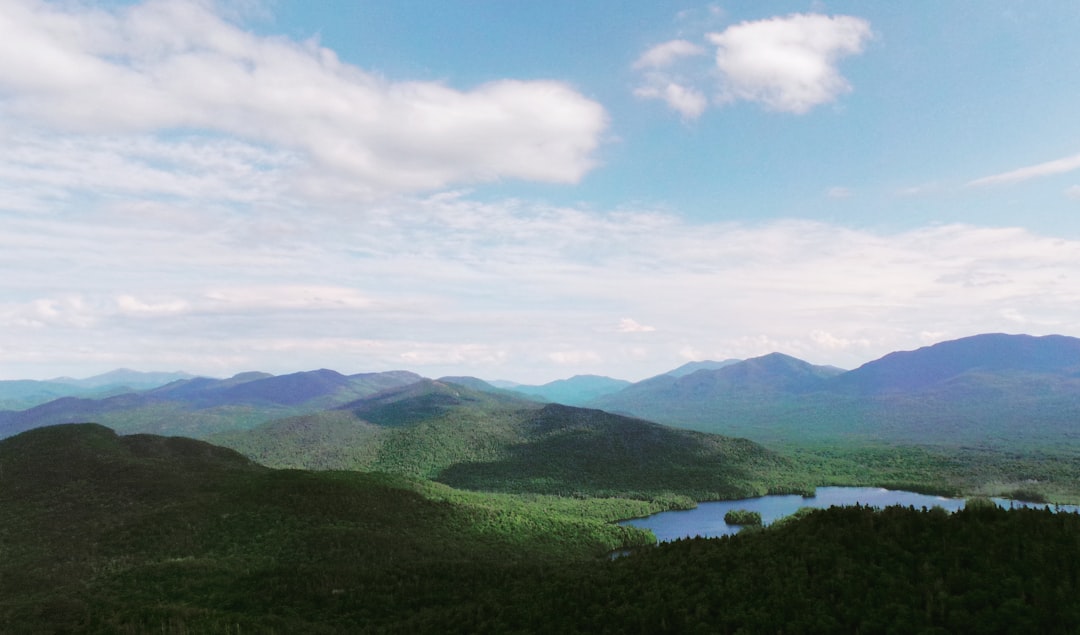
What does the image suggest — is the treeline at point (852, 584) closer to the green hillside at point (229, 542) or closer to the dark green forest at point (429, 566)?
the dark green forest at point (429, 566)

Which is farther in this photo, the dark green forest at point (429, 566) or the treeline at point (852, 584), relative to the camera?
the dark green forest at point (429, 566)

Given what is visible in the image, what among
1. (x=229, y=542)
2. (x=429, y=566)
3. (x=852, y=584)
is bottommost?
(x=229, y=542)

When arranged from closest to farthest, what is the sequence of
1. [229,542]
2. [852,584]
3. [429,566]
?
[852,584]
[429,566]
[229,542]

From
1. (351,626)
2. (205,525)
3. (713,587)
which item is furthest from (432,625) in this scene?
(205,525)

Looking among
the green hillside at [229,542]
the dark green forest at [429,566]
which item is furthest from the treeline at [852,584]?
the green hillside at [229,542]

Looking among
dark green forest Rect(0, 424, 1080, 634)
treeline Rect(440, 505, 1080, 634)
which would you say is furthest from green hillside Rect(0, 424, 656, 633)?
treeline Rect(440, 505, 1080, 634)

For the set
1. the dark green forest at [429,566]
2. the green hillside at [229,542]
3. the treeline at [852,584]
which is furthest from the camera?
the green hillside at [229,542]

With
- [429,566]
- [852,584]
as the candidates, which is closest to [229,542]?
[429,566]

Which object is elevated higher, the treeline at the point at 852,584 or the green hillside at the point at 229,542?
the treeline at the point at 852,584

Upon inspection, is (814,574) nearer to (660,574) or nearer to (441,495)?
(660,574)

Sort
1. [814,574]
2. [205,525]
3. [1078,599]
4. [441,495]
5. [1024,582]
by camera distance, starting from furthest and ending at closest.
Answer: [441,495] → [205,525] → [814,574] → [1024,582] → [1078,599]

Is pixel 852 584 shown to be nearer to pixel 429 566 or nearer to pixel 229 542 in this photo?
pixel 429 566
